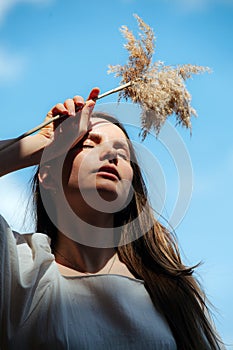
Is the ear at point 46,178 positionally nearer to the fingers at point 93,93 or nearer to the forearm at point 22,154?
the forearm at point 22,154

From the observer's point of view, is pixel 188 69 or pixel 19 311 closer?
pixel 19 311

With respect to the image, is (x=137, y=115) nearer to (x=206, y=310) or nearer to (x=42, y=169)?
(x=42, y=169)

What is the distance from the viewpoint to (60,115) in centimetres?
227

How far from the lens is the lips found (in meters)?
2.33

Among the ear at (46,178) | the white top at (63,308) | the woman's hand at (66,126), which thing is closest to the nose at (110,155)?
the woman's hand at (66,126)

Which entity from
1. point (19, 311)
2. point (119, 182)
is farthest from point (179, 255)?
point (19, 311)

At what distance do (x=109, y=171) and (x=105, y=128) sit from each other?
0.66 ft

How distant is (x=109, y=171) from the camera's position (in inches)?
92.4

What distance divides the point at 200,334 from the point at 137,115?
83 centimetres

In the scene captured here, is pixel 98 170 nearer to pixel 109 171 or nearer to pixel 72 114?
pixel 109 171

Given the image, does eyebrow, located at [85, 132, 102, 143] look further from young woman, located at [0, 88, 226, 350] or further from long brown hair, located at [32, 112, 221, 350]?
long brown hair, located at [32, 112, 221, 350]

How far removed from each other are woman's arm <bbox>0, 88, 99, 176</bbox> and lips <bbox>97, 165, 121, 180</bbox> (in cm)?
14

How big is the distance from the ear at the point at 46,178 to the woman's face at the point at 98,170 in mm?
74

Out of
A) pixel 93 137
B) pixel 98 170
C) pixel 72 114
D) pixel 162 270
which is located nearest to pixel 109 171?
pixel 98 170
